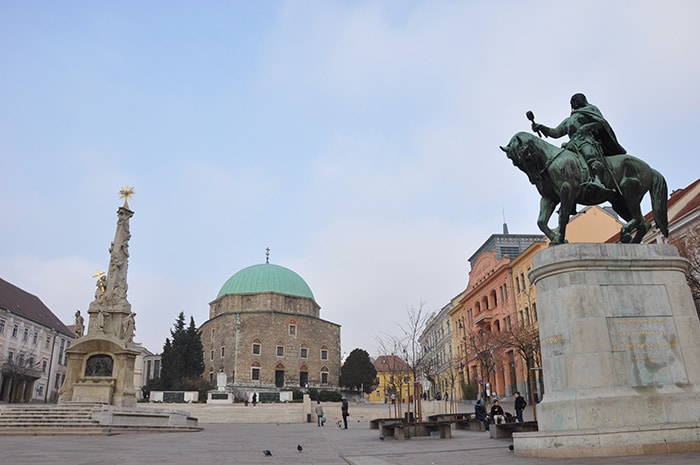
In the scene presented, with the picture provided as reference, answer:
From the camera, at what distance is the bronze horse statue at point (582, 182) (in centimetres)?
1027

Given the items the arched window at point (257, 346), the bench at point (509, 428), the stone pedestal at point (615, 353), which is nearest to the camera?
the stone pedestal at point (615, 353)

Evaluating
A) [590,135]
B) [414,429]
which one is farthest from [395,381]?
[590,135]

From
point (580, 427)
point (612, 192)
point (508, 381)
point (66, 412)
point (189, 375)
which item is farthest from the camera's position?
point (189, 375)

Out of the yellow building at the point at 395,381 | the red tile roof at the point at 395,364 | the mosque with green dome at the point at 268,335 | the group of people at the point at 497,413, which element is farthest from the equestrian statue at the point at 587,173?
the mosque with green dome at the point at 268,335

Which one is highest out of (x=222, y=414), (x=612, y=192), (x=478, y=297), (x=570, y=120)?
(x=478, y=297)

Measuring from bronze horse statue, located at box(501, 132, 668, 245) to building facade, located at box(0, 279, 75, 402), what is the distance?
51.4 m

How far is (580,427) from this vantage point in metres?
8.38

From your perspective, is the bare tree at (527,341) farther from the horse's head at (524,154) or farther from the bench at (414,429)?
the horse's head at (524,154)

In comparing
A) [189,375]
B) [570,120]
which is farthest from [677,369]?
[189,375]

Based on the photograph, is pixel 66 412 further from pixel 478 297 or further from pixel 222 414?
pixel 478 297

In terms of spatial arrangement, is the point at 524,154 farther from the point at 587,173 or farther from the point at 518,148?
the point at 587,173

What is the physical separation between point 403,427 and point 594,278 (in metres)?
9.59

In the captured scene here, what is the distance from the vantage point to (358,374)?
81438 mm

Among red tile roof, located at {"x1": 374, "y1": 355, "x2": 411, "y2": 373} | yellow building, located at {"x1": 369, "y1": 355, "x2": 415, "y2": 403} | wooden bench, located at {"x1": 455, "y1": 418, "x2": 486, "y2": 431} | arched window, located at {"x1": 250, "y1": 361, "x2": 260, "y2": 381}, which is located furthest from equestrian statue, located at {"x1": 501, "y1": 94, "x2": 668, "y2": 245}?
arched window, located at {"x1": 250, "y1": 361, "x2": 260, "y2": 381}
